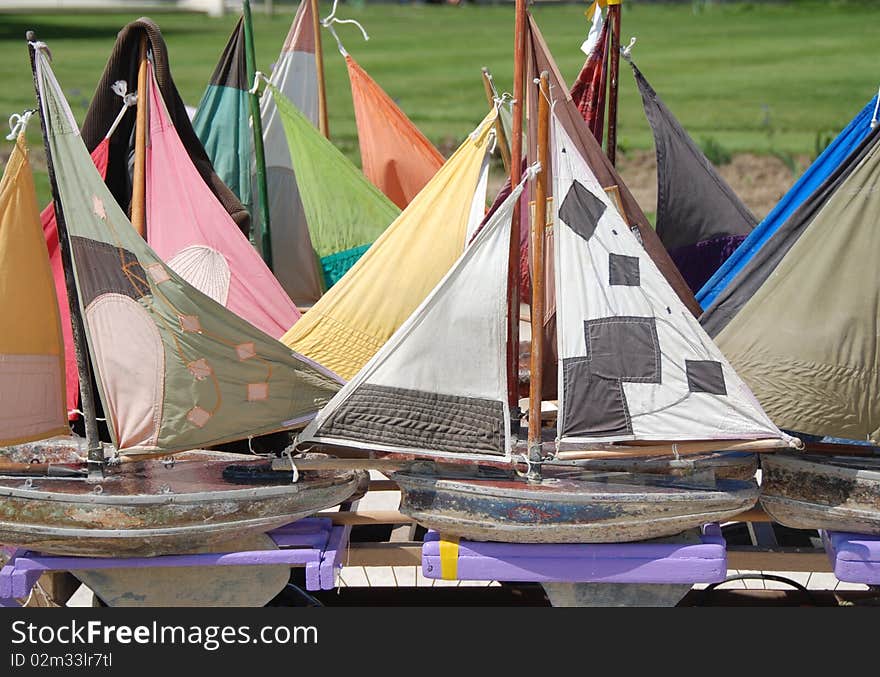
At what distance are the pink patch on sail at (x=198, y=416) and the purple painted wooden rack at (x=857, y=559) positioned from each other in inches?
93.2

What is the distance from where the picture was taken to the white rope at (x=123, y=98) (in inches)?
212

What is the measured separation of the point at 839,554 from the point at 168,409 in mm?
2506

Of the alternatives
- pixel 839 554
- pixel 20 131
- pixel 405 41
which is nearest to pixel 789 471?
pixel 839 554

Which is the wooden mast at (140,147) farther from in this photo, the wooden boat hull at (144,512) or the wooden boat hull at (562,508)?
the wooden boat hull at (562,508)

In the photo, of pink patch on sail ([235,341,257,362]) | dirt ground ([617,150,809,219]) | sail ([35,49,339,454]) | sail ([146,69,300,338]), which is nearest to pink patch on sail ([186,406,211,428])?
sail ([35,49,339,454])

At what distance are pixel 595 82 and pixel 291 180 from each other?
2244 mm

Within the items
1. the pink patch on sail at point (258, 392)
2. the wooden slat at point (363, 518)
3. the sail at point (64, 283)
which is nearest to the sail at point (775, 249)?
the wooden slat at point (363, 518)

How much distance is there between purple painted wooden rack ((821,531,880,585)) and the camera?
4344 millimetres

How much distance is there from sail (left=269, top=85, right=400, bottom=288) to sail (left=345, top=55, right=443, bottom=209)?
1.71ft

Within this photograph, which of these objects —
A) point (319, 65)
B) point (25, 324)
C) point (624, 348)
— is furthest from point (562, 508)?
point (319, 65)

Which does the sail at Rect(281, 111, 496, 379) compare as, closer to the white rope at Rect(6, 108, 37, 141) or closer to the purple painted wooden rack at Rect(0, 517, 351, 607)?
the purple painted wooden rack at Rect(0, 517, 351, 607)

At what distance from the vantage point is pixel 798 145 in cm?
1502

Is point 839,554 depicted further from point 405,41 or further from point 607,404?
point 405,41

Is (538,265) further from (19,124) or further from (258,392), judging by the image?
(19,124)
